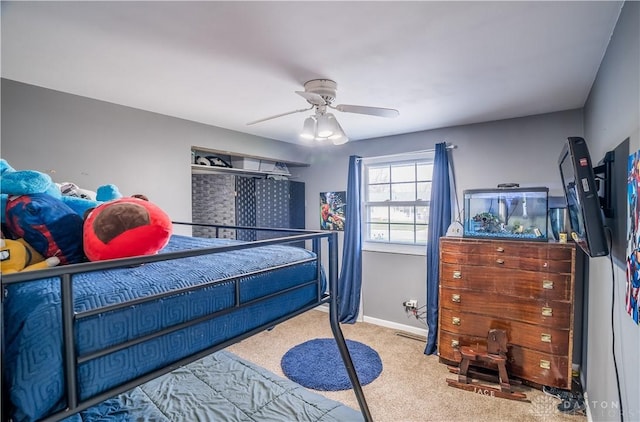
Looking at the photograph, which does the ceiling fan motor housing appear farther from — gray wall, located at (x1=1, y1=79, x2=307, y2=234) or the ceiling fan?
gray wall, located at (x1=1, y1=79, x2=307, y2=234)

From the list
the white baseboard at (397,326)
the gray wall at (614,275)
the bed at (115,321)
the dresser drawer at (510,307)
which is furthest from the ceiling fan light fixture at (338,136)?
the white baseboard at (397,326)

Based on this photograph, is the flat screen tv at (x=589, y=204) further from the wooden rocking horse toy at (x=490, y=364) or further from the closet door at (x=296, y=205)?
the closet door at (x=296, y=205)

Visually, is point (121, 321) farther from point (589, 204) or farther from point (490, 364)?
point (490, 364)

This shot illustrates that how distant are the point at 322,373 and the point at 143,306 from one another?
215 centimetres

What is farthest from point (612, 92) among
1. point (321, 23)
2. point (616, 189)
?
point (321, 23)

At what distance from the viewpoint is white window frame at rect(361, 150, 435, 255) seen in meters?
3.48

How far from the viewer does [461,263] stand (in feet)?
9.06

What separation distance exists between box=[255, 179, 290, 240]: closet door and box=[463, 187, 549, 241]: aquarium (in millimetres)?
2042

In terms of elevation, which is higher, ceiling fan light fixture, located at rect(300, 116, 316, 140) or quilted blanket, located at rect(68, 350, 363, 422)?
ceiling fan light fixture, located at rect(300, 116, 316, 140)

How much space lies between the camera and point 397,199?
3.74m

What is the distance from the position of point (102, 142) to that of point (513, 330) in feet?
12.1

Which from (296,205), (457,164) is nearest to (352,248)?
(296,205)

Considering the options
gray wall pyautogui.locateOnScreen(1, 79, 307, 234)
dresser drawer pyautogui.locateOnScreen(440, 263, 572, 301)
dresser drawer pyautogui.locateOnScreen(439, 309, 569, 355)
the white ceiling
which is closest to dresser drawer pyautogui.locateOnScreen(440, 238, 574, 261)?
dresser drawer pyautogui.locateOnScreen(440, 263, 572, 301)

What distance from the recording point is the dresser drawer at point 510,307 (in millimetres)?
2365
